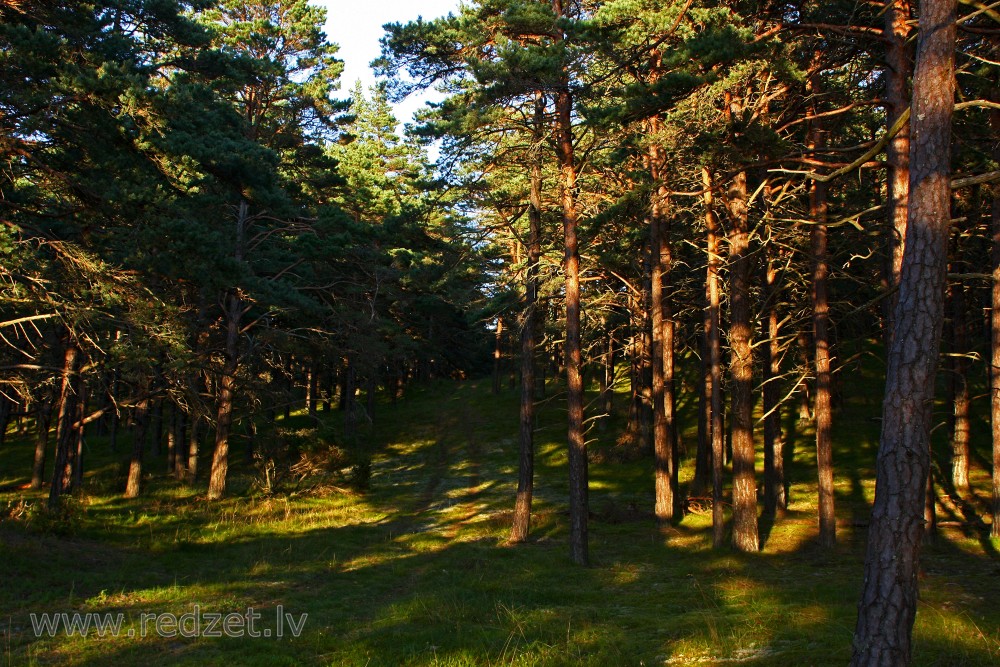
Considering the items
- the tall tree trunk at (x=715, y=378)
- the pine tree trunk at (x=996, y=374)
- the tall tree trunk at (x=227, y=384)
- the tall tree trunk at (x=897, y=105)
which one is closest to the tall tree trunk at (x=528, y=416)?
the tall tree trunk at (x=715, y=378)

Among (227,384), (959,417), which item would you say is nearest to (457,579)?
(959,417)

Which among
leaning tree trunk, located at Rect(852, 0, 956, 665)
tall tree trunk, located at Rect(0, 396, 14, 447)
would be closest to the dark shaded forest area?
leaning tree trunk, located at Rect(852, 0, 956, 665)

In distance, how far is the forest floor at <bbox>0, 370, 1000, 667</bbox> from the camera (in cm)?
871

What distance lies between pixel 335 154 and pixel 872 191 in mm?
28571

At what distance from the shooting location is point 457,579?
13.8 meters

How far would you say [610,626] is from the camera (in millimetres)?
9914

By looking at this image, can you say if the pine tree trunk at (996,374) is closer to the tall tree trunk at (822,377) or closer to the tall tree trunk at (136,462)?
the tall tree trunk at (822,377)

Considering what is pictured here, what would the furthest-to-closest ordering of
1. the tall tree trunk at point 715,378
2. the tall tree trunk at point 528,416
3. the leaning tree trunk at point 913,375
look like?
the tall tree trunk at point 528,416 → the tall tree trunk at point 715,378 → the leaning tree trunk at point 913,375

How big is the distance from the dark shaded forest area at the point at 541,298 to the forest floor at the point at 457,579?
11 centimetres

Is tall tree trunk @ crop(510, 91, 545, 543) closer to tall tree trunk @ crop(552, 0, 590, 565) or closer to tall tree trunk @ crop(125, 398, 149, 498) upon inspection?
tall tree trunk @ crop(552, 0, 590, 565)

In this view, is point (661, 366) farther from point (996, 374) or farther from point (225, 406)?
point (225, 406)

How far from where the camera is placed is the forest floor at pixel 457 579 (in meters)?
8.71

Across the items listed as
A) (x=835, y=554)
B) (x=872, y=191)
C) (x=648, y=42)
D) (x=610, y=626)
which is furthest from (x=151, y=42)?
(x=872, y=191)

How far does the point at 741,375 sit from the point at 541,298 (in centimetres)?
598
